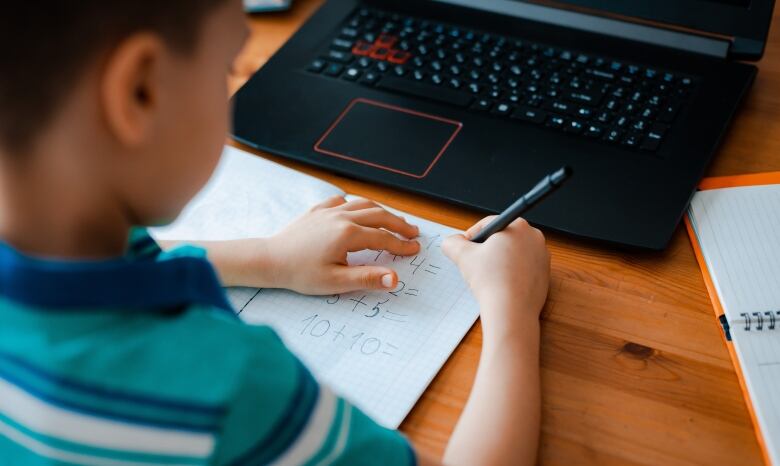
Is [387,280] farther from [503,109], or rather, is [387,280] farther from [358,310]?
[503,109]

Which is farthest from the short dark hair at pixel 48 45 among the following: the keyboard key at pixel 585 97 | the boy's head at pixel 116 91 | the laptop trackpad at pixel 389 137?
the keyboard key at pixel 585 97

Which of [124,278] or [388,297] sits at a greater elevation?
[124,278]

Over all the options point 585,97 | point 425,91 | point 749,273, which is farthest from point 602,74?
point 749,273

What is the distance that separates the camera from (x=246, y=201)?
2.81 ft

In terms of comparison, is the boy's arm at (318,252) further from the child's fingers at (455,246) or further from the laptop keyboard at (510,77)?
the laptop keyboard at (510,77)

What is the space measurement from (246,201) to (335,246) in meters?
0.15

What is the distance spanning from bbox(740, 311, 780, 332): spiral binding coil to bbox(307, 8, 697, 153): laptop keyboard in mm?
207

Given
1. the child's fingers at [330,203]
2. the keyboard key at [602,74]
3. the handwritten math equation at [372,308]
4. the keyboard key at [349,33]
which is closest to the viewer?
the handwritten math equation at [372,308]

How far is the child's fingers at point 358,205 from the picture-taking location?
796 millimetres

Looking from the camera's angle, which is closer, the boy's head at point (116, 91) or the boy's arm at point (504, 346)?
the boy's head at point (116, 91)

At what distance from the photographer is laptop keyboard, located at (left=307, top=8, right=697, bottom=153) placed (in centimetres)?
87

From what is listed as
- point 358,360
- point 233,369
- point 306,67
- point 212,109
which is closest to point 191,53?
point 212,109

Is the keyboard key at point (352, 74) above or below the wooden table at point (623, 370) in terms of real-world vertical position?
above

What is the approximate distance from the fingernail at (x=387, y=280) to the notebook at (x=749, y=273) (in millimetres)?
265
